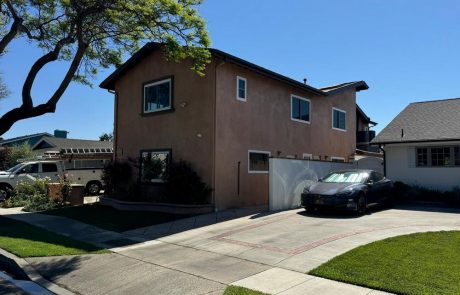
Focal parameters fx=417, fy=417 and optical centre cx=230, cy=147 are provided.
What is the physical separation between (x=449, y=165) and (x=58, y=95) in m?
15.3

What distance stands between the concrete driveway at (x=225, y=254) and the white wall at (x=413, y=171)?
5.73 m

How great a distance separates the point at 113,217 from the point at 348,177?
27.0 feet

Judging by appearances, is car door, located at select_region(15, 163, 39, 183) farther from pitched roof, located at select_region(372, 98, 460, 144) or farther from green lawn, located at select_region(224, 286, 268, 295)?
green lawn, located at select_region(224, 286, 268, 295)

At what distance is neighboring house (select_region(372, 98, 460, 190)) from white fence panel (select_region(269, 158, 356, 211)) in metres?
4.17

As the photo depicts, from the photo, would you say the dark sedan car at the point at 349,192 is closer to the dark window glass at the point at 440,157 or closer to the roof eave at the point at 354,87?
the dark window glass at the point at 440,157

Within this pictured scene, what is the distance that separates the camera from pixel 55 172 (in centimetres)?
2291

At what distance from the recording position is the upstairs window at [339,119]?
76.7ft

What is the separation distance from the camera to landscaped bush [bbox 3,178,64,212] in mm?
17591

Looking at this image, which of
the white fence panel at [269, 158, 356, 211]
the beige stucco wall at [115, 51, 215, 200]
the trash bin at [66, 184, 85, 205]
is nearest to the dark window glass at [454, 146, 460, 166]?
the white fence panel at [269, 158, 356, 211]

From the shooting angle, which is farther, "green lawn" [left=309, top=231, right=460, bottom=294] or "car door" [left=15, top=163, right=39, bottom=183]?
"car door" [left=15, top=163, right=39, bottom=183]

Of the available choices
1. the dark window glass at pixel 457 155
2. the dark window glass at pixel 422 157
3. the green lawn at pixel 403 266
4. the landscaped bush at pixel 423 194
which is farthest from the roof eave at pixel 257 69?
the green lawn at pixel 403 266

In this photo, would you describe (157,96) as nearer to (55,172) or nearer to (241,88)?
(241,88)

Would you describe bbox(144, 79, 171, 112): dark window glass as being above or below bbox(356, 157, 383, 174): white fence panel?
above

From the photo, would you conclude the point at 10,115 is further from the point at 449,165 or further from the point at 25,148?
the point at 25,148
